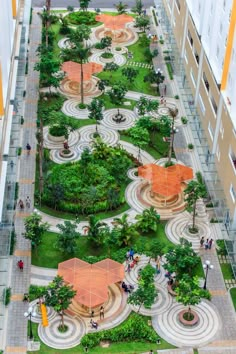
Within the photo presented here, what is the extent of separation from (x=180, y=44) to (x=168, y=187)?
25542 millimetres

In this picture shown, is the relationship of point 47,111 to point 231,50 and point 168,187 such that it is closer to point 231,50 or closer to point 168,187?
point 168,187

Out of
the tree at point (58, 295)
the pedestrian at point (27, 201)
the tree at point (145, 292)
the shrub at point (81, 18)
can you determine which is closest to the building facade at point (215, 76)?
the tree at point (145, 292)

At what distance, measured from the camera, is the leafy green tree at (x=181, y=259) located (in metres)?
49.8

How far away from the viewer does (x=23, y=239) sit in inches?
2153

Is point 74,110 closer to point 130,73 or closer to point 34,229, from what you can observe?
point 130,73

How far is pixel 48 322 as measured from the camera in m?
47.7

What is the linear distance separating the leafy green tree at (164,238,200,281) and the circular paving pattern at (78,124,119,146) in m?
18.9

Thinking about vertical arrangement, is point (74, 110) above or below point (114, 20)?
below

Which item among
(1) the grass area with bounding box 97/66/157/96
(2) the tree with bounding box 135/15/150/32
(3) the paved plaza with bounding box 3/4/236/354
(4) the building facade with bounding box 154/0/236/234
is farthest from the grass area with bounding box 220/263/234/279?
(2) the tree with bounding box 135/15/150/32

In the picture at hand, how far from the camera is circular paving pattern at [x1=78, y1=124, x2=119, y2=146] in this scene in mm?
67188

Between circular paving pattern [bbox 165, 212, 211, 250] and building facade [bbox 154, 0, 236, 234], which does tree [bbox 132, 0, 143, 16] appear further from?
circular paving pattern [bbox 165, 212, 211, 250]

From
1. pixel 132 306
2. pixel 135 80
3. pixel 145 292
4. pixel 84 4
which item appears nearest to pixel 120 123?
pixel 135 80

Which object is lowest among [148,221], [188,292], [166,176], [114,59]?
[188,292]

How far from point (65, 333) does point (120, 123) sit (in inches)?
1142
